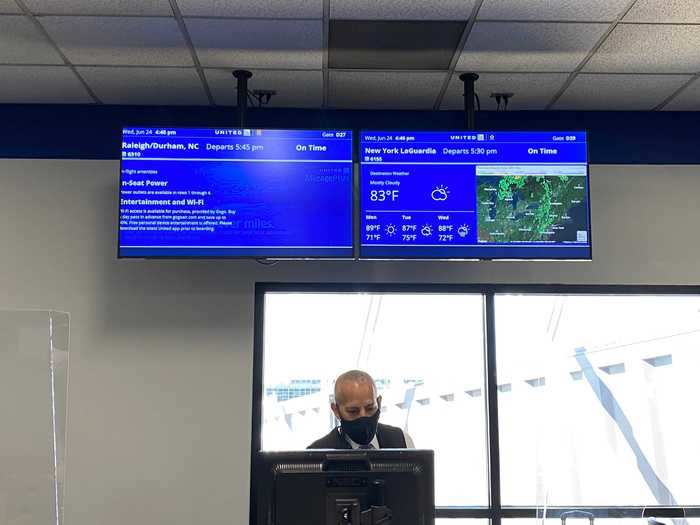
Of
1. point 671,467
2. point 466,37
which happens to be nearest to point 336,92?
point 466,37

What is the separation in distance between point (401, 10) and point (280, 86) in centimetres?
89

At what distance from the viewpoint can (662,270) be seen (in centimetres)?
399

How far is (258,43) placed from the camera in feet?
10.9

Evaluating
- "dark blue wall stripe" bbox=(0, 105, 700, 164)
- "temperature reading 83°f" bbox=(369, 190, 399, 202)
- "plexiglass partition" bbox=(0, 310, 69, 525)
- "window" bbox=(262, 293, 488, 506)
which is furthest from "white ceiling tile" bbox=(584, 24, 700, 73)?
"plexiglass partition" bbox=(0, 310, 69, 525)

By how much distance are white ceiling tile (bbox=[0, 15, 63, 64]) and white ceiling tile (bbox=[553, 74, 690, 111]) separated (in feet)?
7.79

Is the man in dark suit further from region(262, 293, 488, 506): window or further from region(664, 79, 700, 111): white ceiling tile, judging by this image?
region(664, 79, 700, 111): white ceiling tile

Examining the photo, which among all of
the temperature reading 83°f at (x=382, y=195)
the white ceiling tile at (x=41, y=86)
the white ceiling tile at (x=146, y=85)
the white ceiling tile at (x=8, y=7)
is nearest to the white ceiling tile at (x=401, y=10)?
the temperature reading 83°f at (x=382, y=195)

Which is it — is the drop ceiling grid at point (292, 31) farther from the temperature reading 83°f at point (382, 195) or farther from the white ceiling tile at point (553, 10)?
the temperature reading 83°f at point (382, 195)

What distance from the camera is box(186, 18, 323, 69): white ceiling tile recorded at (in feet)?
10.4

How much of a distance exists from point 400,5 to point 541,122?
1.36 meters

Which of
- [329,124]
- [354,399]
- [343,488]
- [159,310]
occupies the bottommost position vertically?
[343,488]

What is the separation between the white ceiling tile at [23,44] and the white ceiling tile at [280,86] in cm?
68

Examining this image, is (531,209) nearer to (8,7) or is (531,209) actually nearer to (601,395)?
(601,395)

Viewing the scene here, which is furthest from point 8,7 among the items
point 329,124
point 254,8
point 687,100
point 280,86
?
point 687,100
